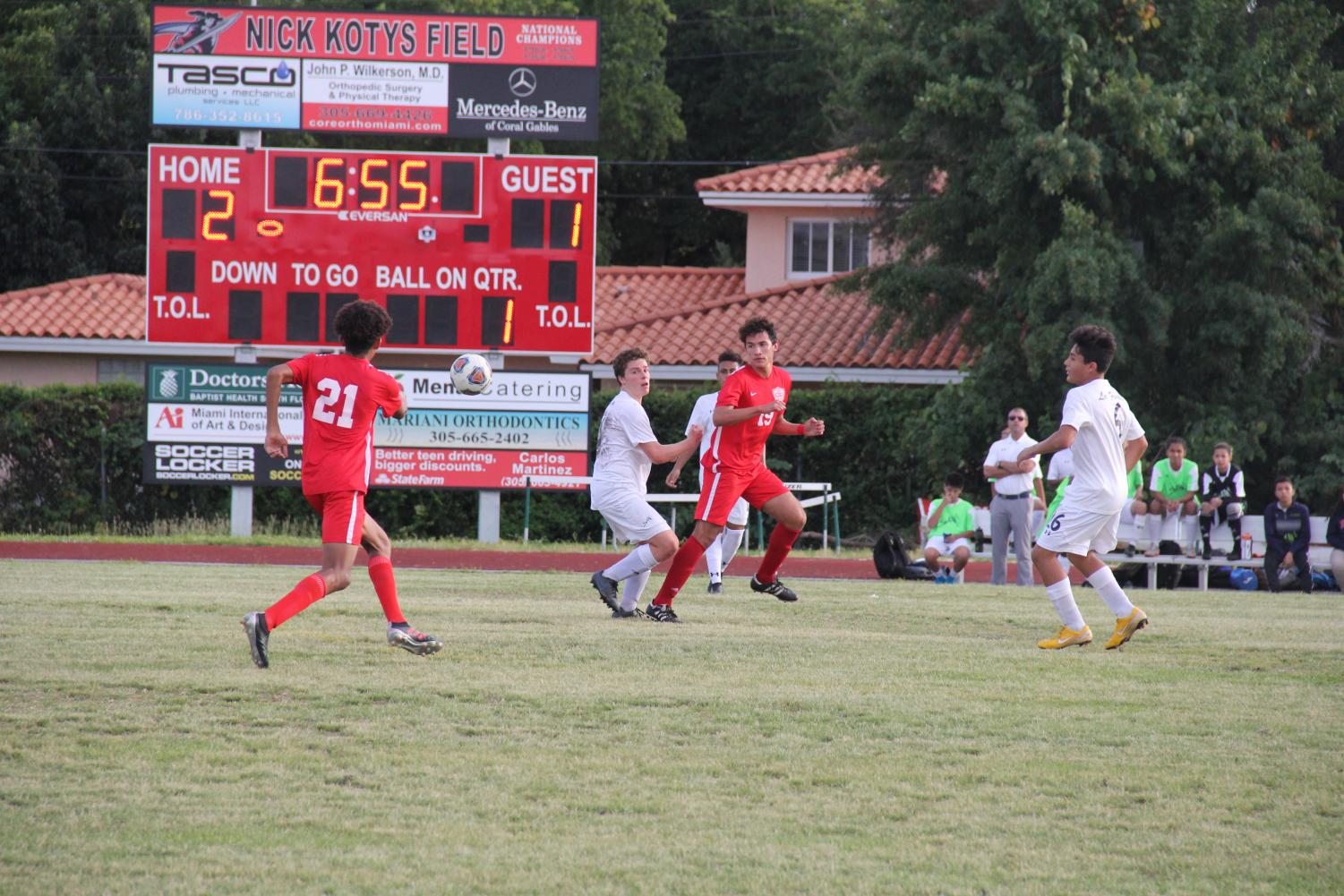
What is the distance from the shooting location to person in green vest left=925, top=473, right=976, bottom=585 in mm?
18703

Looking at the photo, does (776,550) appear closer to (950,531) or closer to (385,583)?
(385,583)

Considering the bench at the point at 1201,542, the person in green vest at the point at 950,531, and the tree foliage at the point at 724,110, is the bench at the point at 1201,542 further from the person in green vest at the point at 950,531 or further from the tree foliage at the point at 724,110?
the tree foliage at the point at 724,110

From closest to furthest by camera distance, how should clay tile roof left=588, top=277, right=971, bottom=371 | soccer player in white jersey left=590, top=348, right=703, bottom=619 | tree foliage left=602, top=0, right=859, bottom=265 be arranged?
soccer player in white jersey left=590, top=348, right=703, bottom=619 → clay tile roof left=588, top=277, right=971, bottom=371 → tree foliage left=602, top=0, right=859, bottom=265

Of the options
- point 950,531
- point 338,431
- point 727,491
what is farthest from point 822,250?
point 338,431

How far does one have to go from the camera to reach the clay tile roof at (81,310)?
32.5 meters

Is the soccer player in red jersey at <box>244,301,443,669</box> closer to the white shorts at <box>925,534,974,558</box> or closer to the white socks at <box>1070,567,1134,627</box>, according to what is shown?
the white socks at <box>1070,567,1134,627</box>

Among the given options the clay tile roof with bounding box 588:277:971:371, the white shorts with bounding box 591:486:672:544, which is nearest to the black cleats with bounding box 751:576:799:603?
the white shorts with bounding box 591:486:672:544

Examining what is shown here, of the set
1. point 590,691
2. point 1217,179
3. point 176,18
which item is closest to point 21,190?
point 176,18

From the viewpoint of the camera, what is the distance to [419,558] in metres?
20.5

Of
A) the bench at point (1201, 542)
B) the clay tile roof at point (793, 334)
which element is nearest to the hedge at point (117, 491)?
the clay tile roof at point (793, 334)

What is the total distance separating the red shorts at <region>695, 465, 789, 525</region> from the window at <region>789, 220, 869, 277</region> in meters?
24.0

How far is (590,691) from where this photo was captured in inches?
299

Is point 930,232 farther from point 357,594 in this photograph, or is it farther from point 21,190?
point 21,190

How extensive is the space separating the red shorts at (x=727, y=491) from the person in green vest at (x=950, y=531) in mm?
7701
